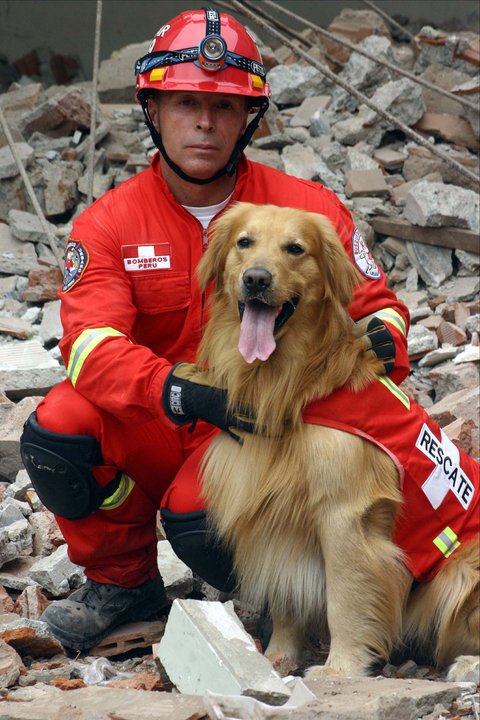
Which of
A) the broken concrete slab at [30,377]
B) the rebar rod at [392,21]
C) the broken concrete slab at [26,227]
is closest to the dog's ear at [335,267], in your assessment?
the broken concrete slab at [30,377]

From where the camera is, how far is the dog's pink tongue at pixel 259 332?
128 inches

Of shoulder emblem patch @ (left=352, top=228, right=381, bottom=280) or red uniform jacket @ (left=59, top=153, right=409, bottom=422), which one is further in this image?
shoulder emblem patch @ (left=352, top=228, right=381, bottom=280)

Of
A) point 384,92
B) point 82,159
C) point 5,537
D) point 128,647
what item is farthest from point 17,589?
point 384,92

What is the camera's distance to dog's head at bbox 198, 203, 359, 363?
320 centimetres

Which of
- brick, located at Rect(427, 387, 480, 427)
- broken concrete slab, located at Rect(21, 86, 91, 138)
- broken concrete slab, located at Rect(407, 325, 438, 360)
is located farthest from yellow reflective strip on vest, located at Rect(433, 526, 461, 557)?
broken concrete slab, located at Rect(21, 86, 91, 138)

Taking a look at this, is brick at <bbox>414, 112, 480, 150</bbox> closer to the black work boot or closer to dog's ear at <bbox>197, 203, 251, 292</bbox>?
dog's ear at <bbox>197, 203, 251, 292</bbox>

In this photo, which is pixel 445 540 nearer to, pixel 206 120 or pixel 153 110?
pixel 206 120

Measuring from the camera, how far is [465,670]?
342 cm

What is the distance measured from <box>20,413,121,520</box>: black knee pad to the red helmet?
1.30 metres

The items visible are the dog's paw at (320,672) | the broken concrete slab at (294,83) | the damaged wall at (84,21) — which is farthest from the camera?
the damaged wall at (84,21)

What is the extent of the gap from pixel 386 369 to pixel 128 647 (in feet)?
4.47

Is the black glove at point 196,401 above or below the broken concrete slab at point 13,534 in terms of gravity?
above

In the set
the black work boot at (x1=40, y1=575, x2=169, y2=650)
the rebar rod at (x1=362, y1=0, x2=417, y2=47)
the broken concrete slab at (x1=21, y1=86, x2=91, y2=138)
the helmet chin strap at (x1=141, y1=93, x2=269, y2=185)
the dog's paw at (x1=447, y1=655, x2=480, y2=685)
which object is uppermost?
the rebar rod at (x1=362, y1=0, x2=417, y2=47)

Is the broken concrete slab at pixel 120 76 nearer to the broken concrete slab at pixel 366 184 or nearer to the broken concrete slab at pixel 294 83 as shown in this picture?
the broken concrete slab at pixel 294 83
